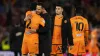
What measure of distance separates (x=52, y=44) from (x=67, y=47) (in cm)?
47

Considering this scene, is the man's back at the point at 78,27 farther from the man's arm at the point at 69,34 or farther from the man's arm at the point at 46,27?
the man's arm at the point at 46,27

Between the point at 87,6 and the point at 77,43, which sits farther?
the point at 87,6

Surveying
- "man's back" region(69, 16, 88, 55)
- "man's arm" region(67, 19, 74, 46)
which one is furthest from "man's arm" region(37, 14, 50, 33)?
"man's back" region(69, 16, 88, 55)

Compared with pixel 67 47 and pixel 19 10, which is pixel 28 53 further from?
pixel 19 10

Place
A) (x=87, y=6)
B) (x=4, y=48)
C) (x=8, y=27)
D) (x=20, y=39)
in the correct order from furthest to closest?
(x=87, y=6), (x=8, y=27), (x=4, y=48), (x=20, y=39)

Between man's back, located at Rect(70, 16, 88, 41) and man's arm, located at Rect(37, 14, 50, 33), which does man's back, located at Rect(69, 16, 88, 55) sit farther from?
man's arm, located at Rect(37, 14, 50, 33)

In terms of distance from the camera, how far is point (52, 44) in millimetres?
12898

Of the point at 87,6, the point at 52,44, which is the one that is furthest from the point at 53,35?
the point at 87,6

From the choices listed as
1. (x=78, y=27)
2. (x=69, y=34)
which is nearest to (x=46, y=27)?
(x=69, y=34)

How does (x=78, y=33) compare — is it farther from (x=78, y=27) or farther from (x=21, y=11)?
(x=21, y=11)

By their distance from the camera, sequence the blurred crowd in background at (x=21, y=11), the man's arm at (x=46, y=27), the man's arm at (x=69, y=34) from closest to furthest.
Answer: the man's arm at (x=46, y=27) → the man's arm at (x=69, y=34) → the blurred crowd in background at (x=21, y=11)

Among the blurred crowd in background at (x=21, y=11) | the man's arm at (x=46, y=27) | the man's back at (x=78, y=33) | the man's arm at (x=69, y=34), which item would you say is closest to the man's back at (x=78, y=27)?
the man's back at (x=78, y=33)

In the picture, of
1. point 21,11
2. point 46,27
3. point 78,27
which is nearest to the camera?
point 46,27

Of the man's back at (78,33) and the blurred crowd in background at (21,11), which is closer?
the man's back at (78,33)
